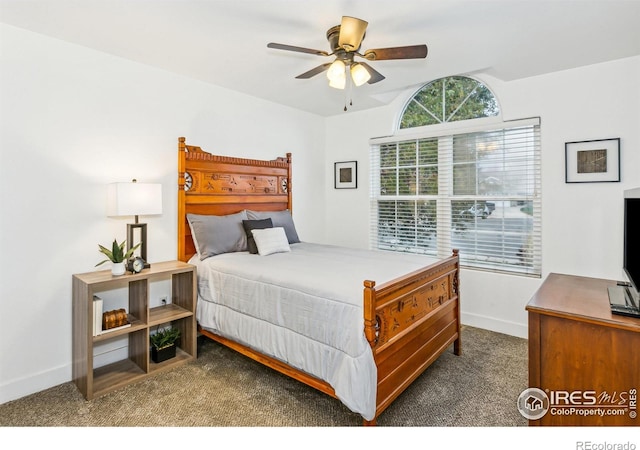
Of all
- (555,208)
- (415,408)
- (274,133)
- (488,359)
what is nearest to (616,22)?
(555,208)

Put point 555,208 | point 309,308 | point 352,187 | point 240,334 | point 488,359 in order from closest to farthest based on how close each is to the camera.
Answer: point 309,308
point 240,334
point 488,359
point 555,208
point 352,187

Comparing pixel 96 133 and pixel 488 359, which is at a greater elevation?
pixel 96 133

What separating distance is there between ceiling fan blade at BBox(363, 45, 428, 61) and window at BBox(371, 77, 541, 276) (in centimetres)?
174

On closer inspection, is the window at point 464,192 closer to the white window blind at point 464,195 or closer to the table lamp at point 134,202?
the white window blind at point 464,195

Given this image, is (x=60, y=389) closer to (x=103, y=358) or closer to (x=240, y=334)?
(x=103, y=358)

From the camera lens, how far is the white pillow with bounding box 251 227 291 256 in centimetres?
309

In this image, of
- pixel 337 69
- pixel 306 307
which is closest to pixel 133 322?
pixel 306 307

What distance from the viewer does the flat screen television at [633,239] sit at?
1.90 metres

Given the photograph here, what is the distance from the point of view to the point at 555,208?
3129 millimetres

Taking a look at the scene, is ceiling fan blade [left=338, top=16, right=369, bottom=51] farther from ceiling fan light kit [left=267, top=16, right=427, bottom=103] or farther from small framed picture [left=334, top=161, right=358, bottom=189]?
small framed picture [left=334, top=161, right=358, bottom=189]

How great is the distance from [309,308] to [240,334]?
79cm

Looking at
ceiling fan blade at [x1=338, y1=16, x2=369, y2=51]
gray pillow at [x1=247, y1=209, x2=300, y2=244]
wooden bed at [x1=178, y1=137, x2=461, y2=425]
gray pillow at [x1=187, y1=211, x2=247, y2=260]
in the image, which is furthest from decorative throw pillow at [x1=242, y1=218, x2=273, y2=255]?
ceiling fan blade at [x1=338, y1=16, x2=369, y2=51]

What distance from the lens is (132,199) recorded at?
8.38 ft

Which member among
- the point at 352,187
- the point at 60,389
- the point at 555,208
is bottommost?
the point at 60,389
